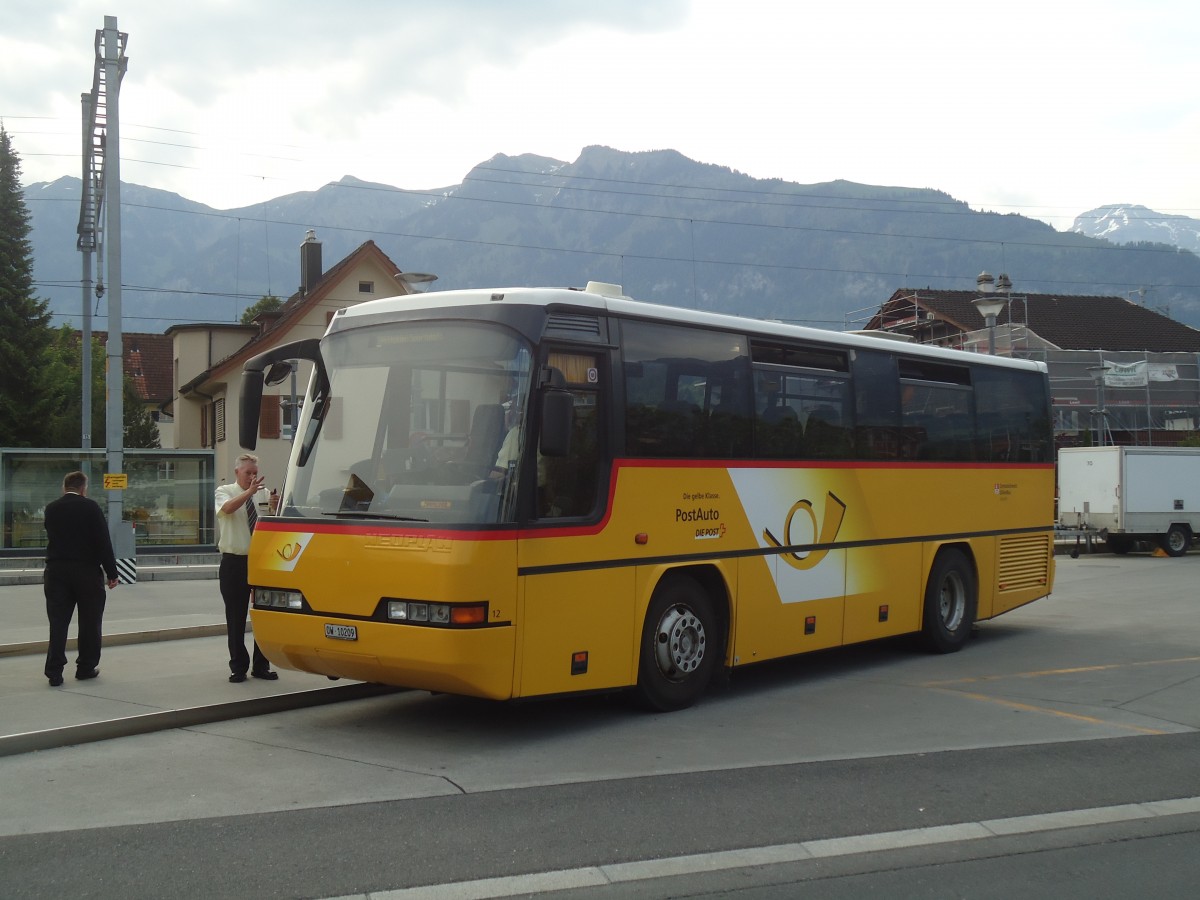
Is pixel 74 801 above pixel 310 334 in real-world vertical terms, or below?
below

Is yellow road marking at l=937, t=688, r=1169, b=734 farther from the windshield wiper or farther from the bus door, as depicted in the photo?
the windshield wiper

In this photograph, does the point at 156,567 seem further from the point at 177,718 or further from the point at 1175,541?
the point at 1175,541

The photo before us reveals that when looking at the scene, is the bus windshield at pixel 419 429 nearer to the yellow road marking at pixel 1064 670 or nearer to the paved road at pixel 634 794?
the paved road at pixel 634 794

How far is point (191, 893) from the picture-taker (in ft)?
17.3

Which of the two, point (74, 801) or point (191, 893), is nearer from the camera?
point (191, 893)

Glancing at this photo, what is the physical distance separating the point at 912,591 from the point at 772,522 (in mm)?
2869

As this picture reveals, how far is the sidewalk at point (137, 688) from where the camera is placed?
8656 mm

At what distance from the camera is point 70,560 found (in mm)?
10289

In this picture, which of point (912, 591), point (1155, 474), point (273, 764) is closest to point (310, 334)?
point (1155, 474)

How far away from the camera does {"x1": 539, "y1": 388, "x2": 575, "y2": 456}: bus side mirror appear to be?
8.05m

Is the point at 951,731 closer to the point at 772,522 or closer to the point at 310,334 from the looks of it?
the point at 772,522

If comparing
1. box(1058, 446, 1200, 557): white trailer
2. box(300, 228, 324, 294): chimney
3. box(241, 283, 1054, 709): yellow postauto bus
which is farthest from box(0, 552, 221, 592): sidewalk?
box(300, 228, 324, 294): chimney

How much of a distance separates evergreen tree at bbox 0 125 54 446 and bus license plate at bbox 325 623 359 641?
5006 cm

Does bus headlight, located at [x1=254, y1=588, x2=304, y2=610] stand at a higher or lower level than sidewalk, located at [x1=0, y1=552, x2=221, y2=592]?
higher
